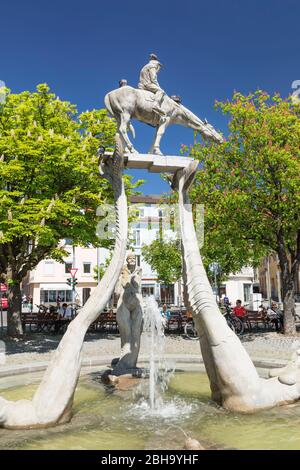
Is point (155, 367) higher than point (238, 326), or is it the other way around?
point (155, 367)

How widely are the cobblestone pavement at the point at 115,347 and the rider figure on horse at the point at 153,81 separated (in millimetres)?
7204

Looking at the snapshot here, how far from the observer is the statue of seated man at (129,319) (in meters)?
8.48

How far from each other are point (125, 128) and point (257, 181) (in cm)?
924

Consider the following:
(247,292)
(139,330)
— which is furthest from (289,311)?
(247,292)

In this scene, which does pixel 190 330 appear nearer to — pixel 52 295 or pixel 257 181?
pixel 257 181

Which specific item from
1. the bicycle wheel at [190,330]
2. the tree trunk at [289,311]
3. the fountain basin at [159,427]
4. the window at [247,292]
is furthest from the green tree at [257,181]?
the window at [247,292]

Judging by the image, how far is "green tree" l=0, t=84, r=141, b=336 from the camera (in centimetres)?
1355

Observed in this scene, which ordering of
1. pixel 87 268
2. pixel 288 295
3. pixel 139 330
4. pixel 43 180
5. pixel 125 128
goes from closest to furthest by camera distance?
pixel 125 128 < pixel 139 330 < pixel 43 180 < pixel 288 295 < pixel 87 268

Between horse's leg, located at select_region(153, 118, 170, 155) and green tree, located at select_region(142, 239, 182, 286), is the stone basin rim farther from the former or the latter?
green tree, located at select_region(142, 239, 182, 286)

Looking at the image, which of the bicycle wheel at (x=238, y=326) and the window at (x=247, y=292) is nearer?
the bicycle wheel at (x=238, y=326)

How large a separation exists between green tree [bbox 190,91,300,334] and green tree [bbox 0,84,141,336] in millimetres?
4443

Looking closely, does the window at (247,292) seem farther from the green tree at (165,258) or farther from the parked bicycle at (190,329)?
the parked bicycle at (190,329)

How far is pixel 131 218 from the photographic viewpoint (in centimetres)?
1777

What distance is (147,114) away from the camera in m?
→ 8.44
